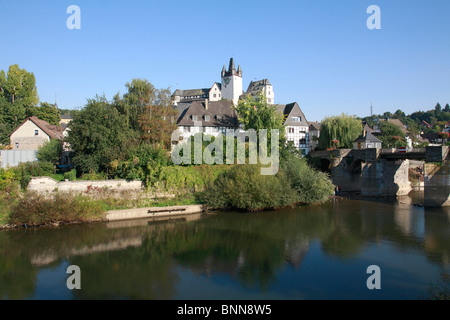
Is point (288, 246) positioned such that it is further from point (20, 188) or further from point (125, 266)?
point (20, 188)

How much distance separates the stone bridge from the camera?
27594mm

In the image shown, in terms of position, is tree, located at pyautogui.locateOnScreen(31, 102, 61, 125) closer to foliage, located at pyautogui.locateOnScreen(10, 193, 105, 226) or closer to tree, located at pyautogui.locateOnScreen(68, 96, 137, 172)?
tree, located at pyautogui.locateOnScreen(68, 96, 137, 172)

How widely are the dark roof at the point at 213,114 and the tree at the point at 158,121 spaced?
368 cm

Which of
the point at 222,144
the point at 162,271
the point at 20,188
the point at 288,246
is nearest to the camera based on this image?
the point at 162,271

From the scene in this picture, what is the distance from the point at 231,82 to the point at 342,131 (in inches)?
1886

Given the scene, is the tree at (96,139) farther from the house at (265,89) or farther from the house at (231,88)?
the house at (265,89)

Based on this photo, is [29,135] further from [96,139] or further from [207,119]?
[207,119]

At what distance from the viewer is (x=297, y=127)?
46750 millimetres

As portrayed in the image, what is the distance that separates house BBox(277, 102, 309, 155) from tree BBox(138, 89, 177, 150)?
1787cm

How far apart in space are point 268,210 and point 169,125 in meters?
16.0

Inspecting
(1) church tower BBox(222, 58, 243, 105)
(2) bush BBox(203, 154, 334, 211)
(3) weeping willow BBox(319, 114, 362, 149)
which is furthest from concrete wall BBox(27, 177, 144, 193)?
(1) church tower BBox(222, 58, 243, 105)

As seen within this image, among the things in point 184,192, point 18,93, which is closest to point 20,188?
point 184,192

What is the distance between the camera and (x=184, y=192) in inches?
1104

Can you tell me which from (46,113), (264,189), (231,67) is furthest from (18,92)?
(231,67)
